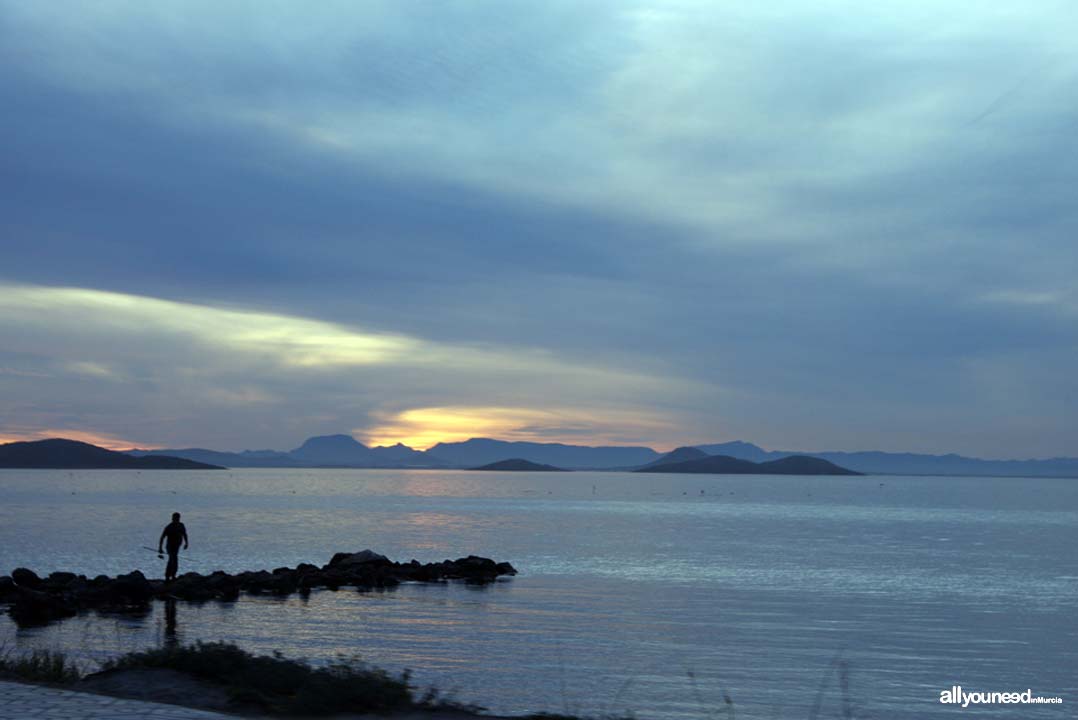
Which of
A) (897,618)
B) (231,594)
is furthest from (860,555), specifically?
(231,594)

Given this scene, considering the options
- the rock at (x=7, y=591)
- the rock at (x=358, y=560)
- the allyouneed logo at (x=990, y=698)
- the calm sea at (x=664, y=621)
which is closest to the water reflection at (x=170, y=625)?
the calm sea at (x=664, y=621)

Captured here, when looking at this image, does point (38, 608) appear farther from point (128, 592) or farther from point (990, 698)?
point (990, 698)

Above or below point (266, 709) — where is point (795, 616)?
below

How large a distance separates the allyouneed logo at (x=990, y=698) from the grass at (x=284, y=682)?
14.6 m

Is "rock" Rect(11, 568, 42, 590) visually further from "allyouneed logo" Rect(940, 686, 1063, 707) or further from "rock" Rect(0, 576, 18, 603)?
"allyouneed logo" Rect(940, 686, 1063, 707)

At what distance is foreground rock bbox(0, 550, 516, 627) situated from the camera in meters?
35.3

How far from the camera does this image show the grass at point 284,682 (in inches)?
555

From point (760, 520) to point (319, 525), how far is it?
55.3 m

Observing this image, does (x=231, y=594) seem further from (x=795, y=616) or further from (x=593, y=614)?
(x=795, y=616)

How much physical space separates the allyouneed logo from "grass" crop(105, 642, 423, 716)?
48.0 ft

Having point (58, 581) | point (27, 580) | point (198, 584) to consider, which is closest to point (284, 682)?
point (198, 584)

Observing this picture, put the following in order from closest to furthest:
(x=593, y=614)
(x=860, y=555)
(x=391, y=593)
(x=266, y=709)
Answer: (x=266, y=709) → (x=593, y=614) → (x=391, y=593) → (x=860, y=555)

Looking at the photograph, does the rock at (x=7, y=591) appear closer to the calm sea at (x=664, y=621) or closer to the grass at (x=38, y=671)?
the calm sea at (x=664, y=621)

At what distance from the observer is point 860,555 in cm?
7012
